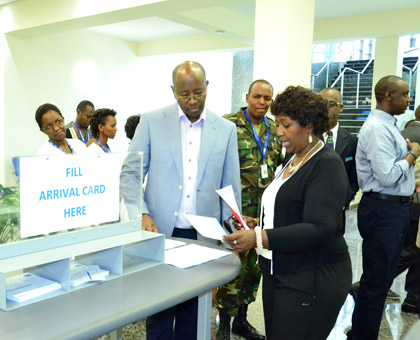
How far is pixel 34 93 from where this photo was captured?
7820mm

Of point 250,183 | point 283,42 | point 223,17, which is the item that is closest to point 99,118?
point 283,42

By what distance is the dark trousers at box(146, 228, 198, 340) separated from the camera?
6.29ft

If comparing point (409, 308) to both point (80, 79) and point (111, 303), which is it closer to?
point (111, 303)

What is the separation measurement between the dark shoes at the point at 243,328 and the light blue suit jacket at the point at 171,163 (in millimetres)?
999

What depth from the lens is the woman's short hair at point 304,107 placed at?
1.60 m

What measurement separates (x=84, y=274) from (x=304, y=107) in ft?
3.16

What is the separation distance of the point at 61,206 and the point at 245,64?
9.72 metres

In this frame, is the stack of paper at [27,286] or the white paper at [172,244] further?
the white paper at [172,244]

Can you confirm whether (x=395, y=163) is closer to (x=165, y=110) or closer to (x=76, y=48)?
(x=165, y=110)

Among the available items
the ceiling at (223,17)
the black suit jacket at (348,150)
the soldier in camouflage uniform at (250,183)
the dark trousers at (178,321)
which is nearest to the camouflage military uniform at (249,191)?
the soldier in camouflage uniform at (250,183)

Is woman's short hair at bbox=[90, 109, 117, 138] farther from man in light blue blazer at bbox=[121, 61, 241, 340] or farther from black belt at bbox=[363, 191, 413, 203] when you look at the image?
black belt at bbox=[363, 191, 413, 203]

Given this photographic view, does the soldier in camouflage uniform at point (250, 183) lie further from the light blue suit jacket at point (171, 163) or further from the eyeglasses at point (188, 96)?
the eyeglasses at point (188, 96)

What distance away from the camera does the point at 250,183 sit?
2.82m

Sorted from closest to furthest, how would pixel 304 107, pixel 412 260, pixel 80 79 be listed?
1. pixel 304 107
2. pixel 412 260
3. pixel 80 79
